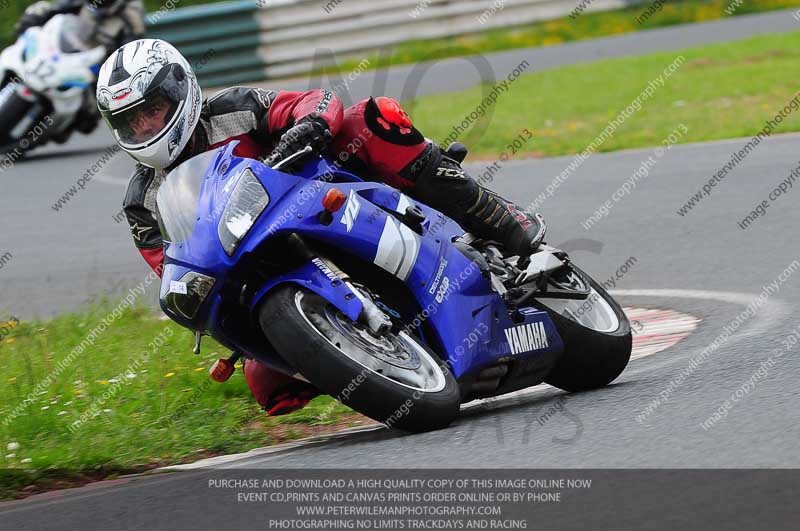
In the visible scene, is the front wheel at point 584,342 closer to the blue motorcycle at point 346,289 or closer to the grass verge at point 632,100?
the blue motorcycle at point 346,289

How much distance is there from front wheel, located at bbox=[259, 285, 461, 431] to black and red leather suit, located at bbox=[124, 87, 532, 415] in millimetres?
671

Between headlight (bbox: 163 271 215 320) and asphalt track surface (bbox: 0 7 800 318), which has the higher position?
headlight (bbox: 163 271 215 320)

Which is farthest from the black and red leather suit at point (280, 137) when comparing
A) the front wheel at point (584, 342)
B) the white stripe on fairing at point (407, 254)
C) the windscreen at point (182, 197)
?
the front wheel at point (584, 342)

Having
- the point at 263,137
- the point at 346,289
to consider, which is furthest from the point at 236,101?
the point at 346,289

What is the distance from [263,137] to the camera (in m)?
5.26

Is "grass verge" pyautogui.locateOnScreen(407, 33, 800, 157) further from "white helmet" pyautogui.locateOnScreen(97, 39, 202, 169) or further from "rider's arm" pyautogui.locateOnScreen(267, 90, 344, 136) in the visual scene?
"white helmet" pyautogui.locateOnScreen(97, 39, 202, 169)

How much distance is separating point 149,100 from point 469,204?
143 centimetres

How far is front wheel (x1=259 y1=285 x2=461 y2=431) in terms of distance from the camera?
430 cm

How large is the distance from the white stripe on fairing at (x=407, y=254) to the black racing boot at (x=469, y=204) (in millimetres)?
448

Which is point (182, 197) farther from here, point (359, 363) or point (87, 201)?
point (87, 201)

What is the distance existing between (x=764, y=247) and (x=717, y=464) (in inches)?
182

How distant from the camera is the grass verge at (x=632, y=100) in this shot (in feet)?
42.9

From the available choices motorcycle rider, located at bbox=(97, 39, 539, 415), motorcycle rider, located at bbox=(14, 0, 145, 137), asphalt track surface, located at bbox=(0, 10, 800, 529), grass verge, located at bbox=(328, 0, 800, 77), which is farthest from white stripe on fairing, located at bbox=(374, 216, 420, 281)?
grass verge, located at bbox=(328, 0, 800, 77)

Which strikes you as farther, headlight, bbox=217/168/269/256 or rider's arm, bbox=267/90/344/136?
rider's arm, bbox=267/90/344/136
